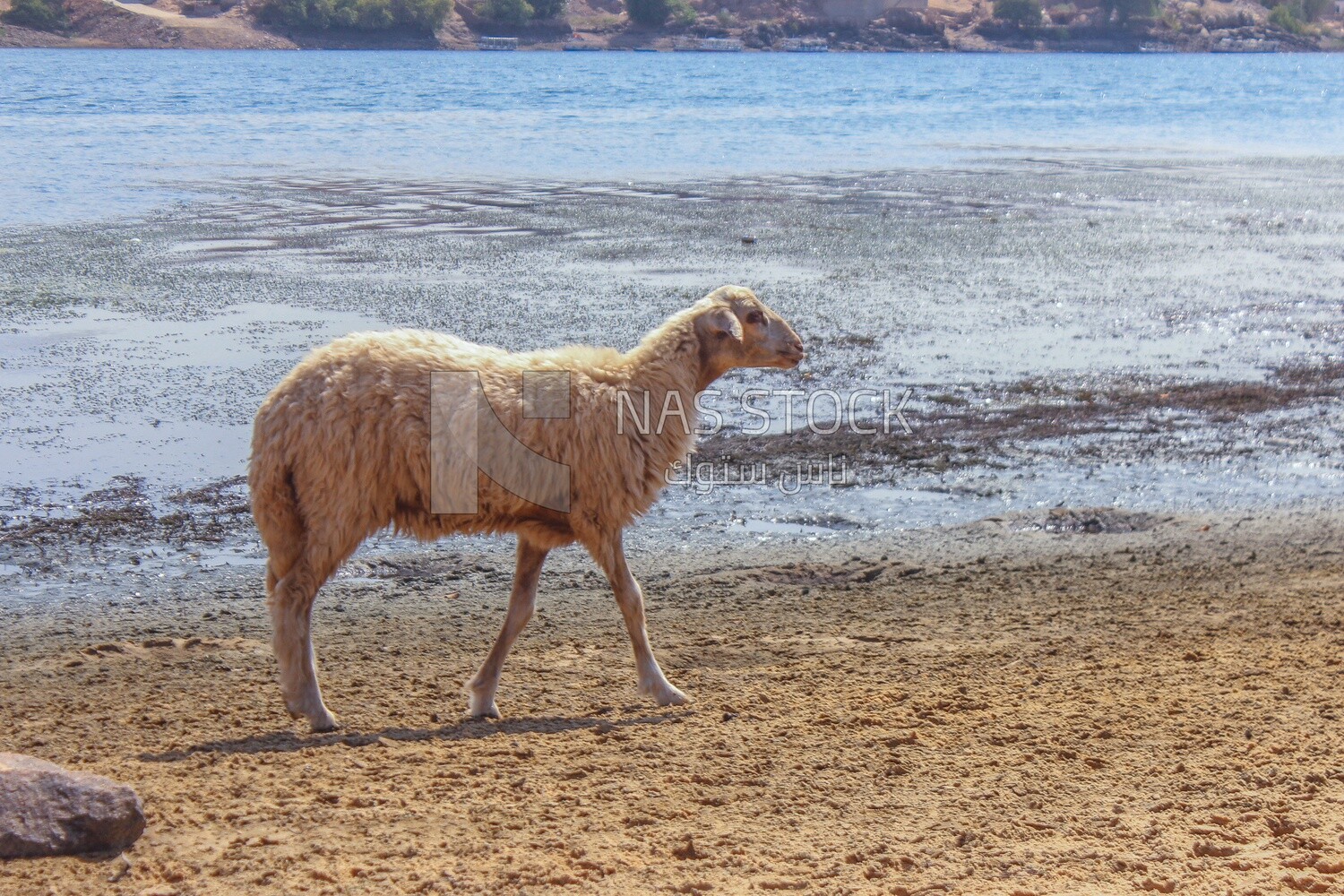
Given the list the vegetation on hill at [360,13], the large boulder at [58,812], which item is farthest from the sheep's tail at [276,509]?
the vegetation on hill at [360,13]

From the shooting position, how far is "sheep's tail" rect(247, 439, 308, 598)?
5.63 meters

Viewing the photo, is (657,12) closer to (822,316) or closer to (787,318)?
(822,316)

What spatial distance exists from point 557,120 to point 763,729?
40.4 meters

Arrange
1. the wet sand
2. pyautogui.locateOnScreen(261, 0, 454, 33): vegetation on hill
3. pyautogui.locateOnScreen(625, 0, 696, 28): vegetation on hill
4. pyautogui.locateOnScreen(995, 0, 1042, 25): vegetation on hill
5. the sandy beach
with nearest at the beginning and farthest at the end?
the sandy beach < the wet sand < pyautogui.locateOnScreen(261, 0, 454, 33): vegetation on hill < pyautogui.locateOnScreen(625, 0, 696, 28): vegetation on hill < pyautogui.locateOnScreen(995, 0, 1042, 25): vegetation on hill

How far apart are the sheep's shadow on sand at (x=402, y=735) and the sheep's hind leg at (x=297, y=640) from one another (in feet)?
0.36

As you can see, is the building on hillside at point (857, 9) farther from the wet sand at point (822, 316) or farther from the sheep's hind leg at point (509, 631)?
the sheep's hind leg at point (509, 631)

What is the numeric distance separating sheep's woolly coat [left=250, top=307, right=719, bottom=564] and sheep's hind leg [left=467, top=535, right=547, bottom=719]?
0.13 meters

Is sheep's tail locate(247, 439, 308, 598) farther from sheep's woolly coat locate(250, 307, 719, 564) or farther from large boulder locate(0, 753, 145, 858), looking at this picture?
large boulder locate(0, 753, 145, 858)

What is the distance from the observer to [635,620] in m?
6.10

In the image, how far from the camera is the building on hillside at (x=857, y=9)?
120250 millimetres

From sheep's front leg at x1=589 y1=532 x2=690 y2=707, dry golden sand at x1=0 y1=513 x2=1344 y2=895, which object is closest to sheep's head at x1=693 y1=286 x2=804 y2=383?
sheep's front leg at x1=589 y1=532 x2=690 y2=707

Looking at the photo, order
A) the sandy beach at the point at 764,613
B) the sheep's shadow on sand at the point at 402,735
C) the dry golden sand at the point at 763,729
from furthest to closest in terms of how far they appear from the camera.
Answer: the sheep's shadow on sand at the point at 402,735, the sandy beach at the point at 764,613, the dry golden sand at the point at 763,729

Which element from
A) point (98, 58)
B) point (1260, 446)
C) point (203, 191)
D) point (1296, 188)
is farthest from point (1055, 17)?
point (1260, 446)

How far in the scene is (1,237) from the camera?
60.1 ft
